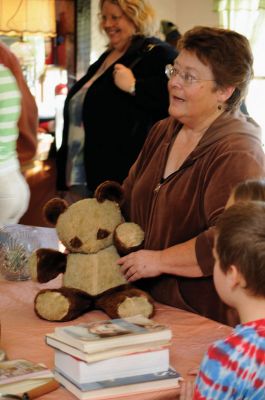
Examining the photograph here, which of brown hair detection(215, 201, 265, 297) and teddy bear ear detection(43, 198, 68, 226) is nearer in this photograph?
brown hair detection(215, 201, 265, 297)

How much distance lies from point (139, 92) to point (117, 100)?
0.12m

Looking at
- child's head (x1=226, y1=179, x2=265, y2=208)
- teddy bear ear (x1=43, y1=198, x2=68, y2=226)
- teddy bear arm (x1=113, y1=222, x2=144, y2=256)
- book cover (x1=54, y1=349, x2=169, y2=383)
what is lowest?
book cover (x1=54, y1=349, x2=169, y2=383)

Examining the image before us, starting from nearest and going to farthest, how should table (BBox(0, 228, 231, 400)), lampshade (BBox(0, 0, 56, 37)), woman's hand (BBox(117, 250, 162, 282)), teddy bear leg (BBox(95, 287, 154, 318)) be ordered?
table (BBox(0, 228, 231, 400)), teddy bear leg (BBox(95, 287, 154, 318)), woman's hand (BBox(117, 250, 162, 282)), lampshade (BBox(0, 0, 56, 37))

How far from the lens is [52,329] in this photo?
1.68 metres

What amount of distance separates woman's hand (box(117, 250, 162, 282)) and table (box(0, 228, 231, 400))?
0.10 metres

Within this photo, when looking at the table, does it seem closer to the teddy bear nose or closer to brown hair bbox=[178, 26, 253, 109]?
the teddy bear nose

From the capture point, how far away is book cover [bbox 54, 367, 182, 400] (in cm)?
132

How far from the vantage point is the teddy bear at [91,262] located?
173 cm

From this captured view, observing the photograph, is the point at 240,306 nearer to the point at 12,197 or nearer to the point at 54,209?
the point at 54,209

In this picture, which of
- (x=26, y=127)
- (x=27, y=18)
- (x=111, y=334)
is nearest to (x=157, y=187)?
(x=111, y=334)

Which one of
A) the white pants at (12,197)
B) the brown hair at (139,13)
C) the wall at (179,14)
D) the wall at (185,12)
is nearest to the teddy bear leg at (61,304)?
the white pants at (12,197)

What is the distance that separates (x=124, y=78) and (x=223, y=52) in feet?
3.23

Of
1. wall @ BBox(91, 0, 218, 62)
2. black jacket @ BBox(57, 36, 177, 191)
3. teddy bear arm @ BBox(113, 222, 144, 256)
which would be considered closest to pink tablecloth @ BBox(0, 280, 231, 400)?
teddy bear arm @ BBox(113, 222, 144, 256)

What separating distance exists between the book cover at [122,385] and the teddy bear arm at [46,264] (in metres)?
0.48
